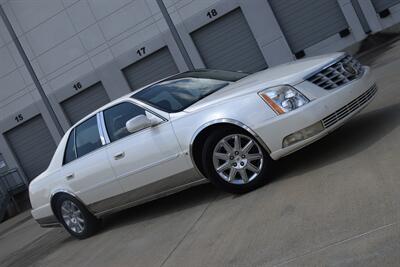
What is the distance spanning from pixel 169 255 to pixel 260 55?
15042 mm

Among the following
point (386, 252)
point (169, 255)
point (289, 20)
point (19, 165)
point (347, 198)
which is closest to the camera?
point (386, 252)

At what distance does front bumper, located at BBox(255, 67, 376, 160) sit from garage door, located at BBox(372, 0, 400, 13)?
13511mm

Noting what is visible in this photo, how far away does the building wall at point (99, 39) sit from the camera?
19359mm

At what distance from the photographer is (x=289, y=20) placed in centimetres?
1936

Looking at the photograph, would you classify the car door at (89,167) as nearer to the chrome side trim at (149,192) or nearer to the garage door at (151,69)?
the chrome side trim at (149,192)

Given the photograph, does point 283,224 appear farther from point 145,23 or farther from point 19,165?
point 19,165

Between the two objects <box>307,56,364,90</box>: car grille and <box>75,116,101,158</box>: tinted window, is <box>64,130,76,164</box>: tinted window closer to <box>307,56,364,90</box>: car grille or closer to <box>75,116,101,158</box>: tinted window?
<box>75,116,101,158</box>: tinted window

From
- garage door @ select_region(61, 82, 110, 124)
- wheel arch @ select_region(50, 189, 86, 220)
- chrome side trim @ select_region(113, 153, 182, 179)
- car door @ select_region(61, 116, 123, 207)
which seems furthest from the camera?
garage door @ select_region(61, 82, 110, 124)

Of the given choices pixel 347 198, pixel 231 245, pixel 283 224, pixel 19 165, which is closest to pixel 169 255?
pixel 231 245

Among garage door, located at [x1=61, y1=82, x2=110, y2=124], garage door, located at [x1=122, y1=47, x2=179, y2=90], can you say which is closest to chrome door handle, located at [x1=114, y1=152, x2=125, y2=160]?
garage door, located at [x1=122, y1=47, x2=179, y2=90]

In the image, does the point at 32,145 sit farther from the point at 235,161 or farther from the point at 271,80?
the point at 271,80

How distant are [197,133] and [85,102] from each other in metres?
16.1

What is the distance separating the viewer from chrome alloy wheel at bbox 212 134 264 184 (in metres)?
6.18

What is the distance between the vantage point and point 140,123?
21.8 feet
